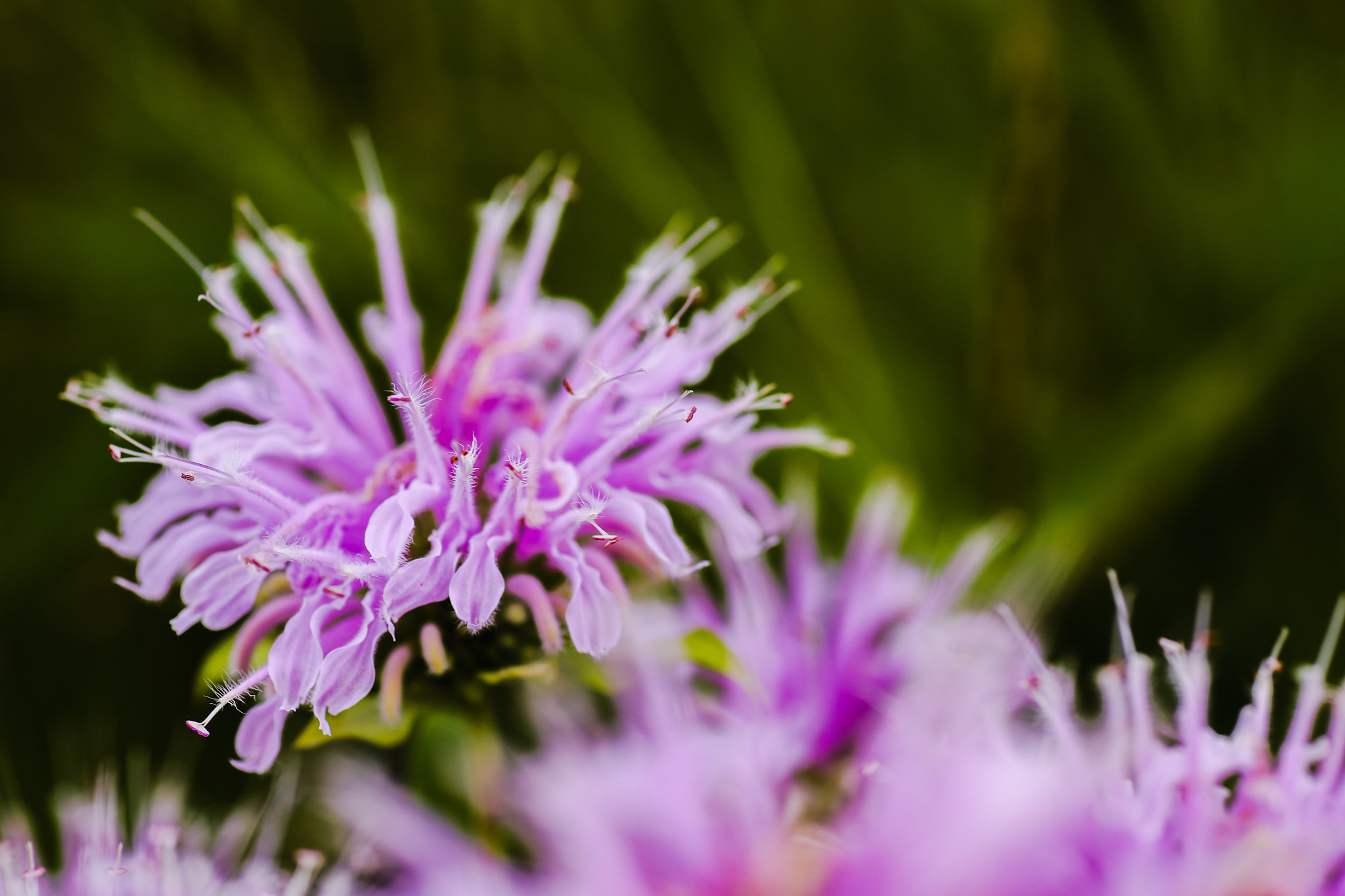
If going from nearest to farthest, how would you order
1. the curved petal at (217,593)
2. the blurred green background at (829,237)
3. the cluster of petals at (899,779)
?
the cluster of petals at (899,779) < the curved petal at (217,593) < the blurred green background at (829,237)

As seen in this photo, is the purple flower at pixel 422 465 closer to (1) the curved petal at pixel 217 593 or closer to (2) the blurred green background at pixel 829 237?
(1) the curved petal at pixel 217 593

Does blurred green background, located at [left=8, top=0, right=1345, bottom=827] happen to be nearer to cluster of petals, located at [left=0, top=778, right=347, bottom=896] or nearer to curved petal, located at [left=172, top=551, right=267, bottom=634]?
cluster of petals, located at [left=0, top=778, right=347, bottom=896]

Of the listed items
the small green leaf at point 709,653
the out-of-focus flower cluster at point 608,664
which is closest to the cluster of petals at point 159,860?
the out-of-focus flower cluster at point 608,664

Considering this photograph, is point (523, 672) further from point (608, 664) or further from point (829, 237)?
point (829, 237)

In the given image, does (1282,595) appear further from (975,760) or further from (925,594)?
(975,760)

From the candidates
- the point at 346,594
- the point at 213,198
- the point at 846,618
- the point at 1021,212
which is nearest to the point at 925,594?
the point at 846,618

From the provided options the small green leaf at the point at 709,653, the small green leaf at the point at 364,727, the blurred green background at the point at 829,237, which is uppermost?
the blurred green background at the point at 829,237
